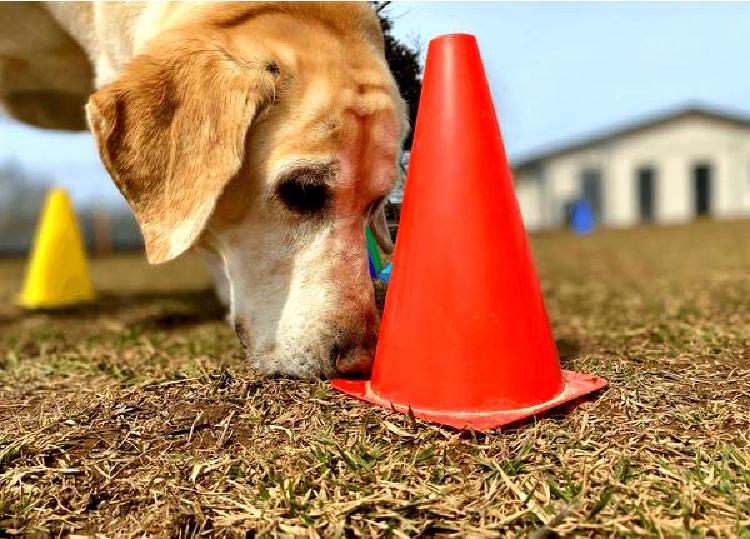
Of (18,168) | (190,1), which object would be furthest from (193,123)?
(18,168)

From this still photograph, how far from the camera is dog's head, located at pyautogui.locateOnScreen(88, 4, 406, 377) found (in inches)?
80.3

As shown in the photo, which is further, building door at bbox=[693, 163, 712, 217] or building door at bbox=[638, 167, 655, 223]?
building door at bbox=[638, 167, 655, 223]

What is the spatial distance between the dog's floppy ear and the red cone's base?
2.35 feet

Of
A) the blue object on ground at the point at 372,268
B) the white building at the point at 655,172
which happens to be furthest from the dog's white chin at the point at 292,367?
the white building at the point at 655,172

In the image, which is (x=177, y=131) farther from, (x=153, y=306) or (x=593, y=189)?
(x=593, y=189)

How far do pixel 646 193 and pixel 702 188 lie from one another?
84.3 inches

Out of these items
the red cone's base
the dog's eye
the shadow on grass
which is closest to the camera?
the red cone's base

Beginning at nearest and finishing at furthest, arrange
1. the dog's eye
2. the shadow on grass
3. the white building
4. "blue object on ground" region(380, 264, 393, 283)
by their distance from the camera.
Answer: the dog's eye, "blue object on ground" region(380, 264, 393, 283), the shadow on grass, the white building

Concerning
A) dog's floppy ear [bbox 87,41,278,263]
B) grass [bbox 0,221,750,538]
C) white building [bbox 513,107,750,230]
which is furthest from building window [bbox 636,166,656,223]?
dog's floppy ear [bbox 87,41,278,263]

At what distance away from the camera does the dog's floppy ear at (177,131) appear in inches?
80.3

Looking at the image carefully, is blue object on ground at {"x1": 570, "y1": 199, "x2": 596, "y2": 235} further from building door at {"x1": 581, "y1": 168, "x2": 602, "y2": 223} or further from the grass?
the grass

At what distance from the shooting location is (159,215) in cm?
210

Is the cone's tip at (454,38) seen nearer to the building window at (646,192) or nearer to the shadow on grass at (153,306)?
the shadow on grass at (153,306)

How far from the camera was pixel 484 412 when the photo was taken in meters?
1.65
